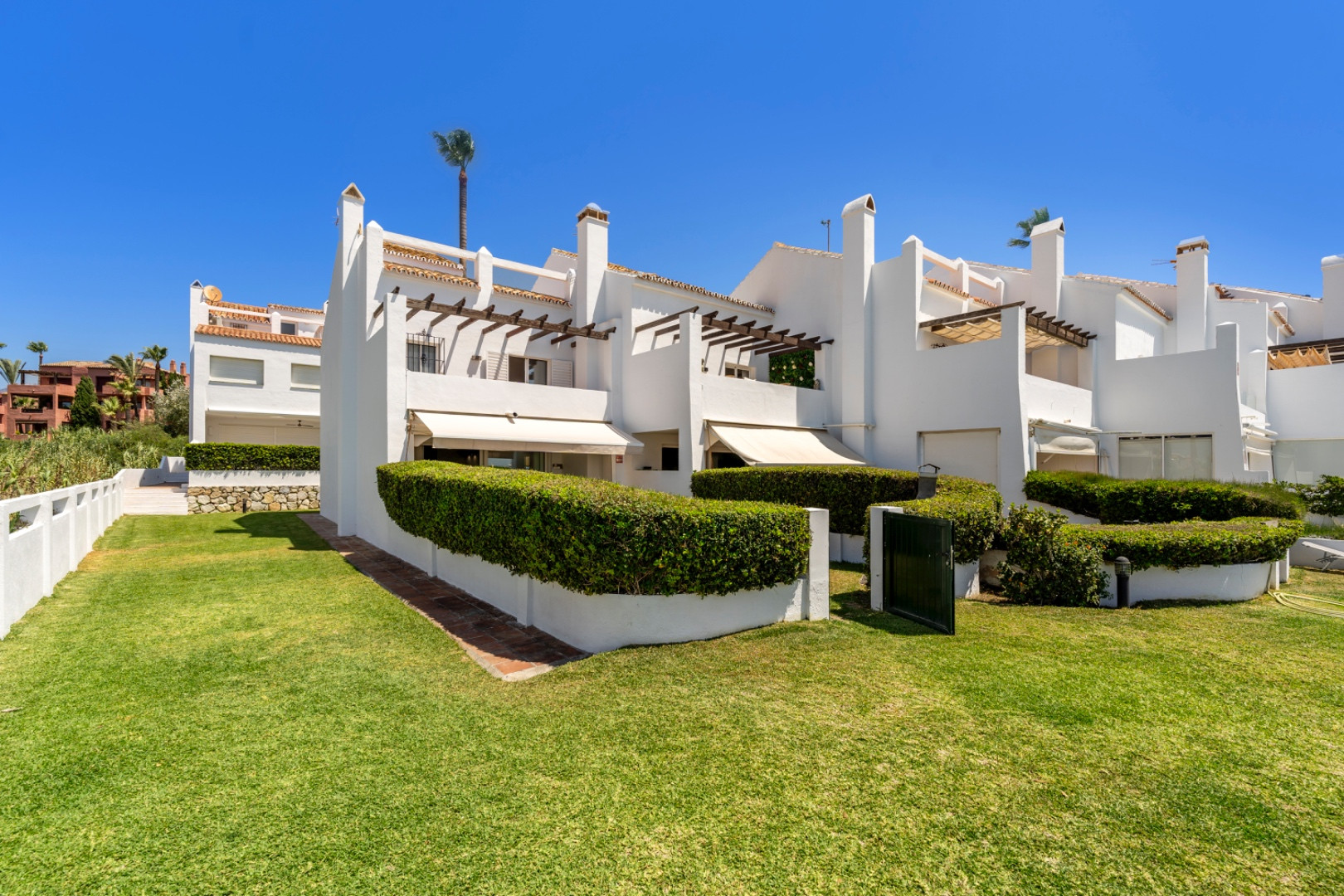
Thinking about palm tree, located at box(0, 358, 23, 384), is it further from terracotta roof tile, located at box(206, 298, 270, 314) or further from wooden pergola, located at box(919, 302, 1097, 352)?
wooden pergola, located at box(919, 302, 1097, 352)

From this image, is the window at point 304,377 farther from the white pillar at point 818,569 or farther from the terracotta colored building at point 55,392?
the terracotta colored building at point 55,392

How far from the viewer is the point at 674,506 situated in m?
7.90

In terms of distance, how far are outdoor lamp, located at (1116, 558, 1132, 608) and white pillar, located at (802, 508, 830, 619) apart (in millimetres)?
5816

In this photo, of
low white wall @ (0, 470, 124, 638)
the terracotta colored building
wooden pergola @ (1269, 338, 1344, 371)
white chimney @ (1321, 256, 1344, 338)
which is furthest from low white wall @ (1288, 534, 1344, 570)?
the terracotta colored building

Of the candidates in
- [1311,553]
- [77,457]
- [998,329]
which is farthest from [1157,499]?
[77,457]

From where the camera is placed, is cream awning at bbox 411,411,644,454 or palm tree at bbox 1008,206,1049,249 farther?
palm tree at bbox 1008,206,1049,249

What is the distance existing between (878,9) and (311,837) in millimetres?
18325

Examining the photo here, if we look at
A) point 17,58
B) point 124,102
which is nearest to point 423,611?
point 17,58

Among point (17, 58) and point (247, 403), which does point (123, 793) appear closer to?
point (17, 58)

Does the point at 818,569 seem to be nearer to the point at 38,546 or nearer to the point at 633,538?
the point at 633,538

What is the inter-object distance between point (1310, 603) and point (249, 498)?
127 feet

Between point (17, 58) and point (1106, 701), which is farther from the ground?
point (17, 58)

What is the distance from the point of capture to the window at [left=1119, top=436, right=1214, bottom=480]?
19.0 m

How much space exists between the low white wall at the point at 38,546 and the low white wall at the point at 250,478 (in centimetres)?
1469
